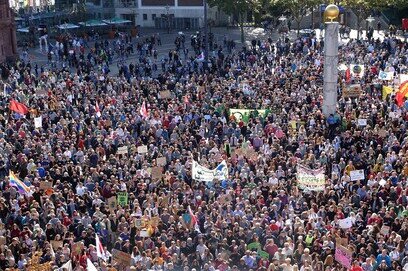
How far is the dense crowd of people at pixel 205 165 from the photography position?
715 inches

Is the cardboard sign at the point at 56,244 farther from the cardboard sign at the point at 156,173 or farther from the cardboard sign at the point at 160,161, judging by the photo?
the cardboard sign at the point at 160,161

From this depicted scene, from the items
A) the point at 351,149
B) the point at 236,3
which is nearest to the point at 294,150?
the point at 351,149

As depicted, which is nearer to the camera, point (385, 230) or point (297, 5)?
point (385, 230)

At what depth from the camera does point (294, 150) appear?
25859 mm

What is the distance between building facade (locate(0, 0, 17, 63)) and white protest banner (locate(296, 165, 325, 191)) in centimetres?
3409

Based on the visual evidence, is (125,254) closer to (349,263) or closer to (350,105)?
(349,263)

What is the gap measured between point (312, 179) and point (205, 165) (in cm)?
390

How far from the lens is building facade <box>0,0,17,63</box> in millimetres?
51375

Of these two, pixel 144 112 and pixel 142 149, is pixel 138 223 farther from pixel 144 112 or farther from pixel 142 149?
pixel 144 112

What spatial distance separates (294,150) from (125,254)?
32.4 ft

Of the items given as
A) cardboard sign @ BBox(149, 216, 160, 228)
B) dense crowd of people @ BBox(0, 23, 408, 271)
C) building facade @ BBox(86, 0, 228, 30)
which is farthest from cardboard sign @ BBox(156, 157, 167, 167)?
building facade @ BBox(86, 0, 228, 30)

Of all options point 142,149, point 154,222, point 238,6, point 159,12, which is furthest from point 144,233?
point 159,12

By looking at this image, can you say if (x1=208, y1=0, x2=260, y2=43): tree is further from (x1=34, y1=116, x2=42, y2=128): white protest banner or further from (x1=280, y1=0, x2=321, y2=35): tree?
(x1=34, y1=116, x2=42, y2=128): white protest banner

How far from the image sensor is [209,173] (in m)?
22.5
